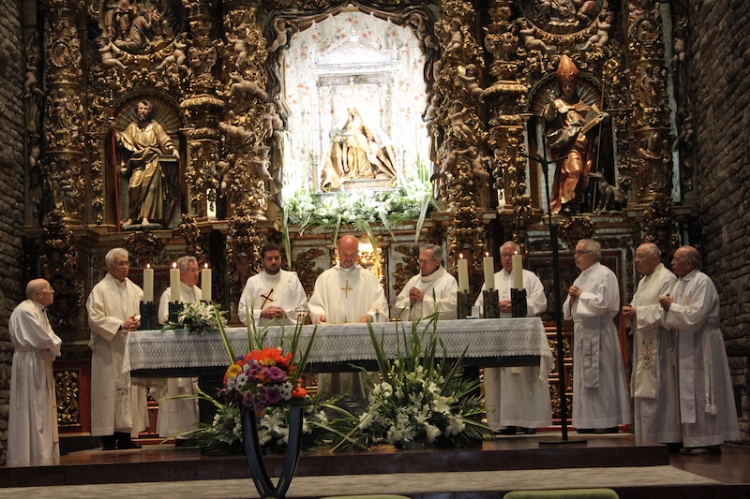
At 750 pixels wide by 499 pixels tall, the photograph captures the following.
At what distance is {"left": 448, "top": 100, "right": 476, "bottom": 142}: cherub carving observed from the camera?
1307 centimetres

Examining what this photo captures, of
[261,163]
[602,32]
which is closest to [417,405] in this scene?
[261,163]

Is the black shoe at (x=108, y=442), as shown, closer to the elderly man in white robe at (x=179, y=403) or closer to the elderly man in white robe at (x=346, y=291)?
the elderly man in white robe at (x=179, y=403)

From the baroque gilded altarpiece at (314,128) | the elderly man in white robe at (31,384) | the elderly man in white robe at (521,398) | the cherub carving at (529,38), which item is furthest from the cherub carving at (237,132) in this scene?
the elderly man in white robe at (521,398)

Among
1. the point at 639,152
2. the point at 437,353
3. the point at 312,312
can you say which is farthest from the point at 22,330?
the point at 639,152

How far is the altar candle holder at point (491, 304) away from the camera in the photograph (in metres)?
9.54

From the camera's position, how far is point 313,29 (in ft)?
46.4

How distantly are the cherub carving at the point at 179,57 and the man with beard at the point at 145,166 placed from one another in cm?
54

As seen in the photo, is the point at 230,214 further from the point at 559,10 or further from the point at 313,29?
the point at 559,10

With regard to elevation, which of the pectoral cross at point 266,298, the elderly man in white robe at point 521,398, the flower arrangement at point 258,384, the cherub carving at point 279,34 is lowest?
the elderly man in white robe at point 521,398

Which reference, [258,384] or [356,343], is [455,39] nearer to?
[356,343]

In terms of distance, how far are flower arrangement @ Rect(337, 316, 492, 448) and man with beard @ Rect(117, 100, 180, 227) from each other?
524 cm

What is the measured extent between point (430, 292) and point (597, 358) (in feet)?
5.53

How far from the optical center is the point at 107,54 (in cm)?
1370

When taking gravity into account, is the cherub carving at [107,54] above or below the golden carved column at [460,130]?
above
